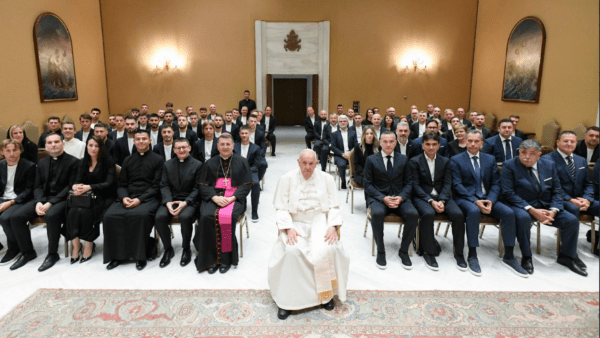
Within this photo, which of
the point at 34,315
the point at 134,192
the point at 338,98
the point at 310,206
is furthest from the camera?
the point at 338,98

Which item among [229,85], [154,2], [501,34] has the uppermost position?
[154,2]

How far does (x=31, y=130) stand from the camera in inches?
354

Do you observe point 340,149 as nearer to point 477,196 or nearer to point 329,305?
point 477,196

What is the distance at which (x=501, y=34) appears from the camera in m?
11.5

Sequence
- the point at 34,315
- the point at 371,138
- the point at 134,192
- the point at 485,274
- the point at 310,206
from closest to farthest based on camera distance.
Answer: the point at 34,315
the point at 310,206
the point at 485,274
the point at 134,192
the point at 371,138

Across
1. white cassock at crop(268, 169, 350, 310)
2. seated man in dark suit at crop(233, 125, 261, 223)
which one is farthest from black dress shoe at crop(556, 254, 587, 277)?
seated man in dark suit at crop(233, 125, 261, 223)

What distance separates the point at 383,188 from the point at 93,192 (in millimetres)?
3517

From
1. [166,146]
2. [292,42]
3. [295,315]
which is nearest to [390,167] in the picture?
[295,315]

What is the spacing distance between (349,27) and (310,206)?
10425 mm

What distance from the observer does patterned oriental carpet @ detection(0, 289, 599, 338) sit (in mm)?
3281

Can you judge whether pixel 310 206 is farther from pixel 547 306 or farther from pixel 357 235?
pixel 547 306

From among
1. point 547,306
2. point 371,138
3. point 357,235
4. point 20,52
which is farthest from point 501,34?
point 20,52

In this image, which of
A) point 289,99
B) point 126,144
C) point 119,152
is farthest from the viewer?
point 289,99

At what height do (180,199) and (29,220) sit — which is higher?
(180,199)
